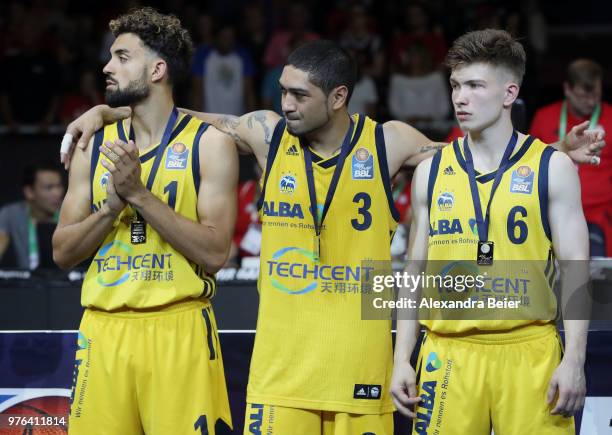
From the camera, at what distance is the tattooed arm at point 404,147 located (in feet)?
15.9

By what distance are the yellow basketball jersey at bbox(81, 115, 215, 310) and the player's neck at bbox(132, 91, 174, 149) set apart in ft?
0.19

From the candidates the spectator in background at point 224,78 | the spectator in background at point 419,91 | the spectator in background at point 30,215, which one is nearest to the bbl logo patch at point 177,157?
the spectator in background at point 30,215

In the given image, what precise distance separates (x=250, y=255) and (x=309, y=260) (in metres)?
3.44

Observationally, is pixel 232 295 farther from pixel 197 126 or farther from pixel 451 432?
pixel 451 432

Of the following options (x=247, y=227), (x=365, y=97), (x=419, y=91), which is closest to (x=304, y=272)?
(x=247, y=227)

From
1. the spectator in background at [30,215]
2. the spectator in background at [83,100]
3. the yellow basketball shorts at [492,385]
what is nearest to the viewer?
the yellow basketball shorts at [492,385]

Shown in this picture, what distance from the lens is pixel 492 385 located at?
4281 mm

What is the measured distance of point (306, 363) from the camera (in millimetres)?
4707

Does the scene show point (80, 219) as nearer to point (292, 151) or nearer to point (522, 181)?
point (292, 151)

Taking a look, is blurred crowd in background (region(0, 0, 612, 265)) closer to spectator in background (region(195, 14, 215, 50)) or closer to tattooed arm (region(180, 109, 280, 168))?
spectator in background (region(195, 14, 215, 50))

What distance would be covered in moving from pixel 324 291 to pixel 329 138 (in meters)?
0.68

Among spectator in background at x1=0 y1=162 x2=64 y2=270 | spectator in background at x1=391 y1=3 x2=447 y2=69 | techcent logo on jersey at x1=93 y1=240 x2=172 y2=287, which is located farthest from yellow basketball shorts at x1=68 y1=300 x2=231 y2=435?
spectator in background at x1=391 y1=3 x2=447 y2=69

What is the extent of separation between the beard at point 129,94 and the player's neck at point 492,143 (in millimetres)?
1442

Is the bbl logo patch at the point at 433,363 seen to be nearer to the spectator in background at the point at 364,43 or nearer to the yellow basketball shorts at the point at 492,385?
the yellow basketball shorts at the point at 492,385
